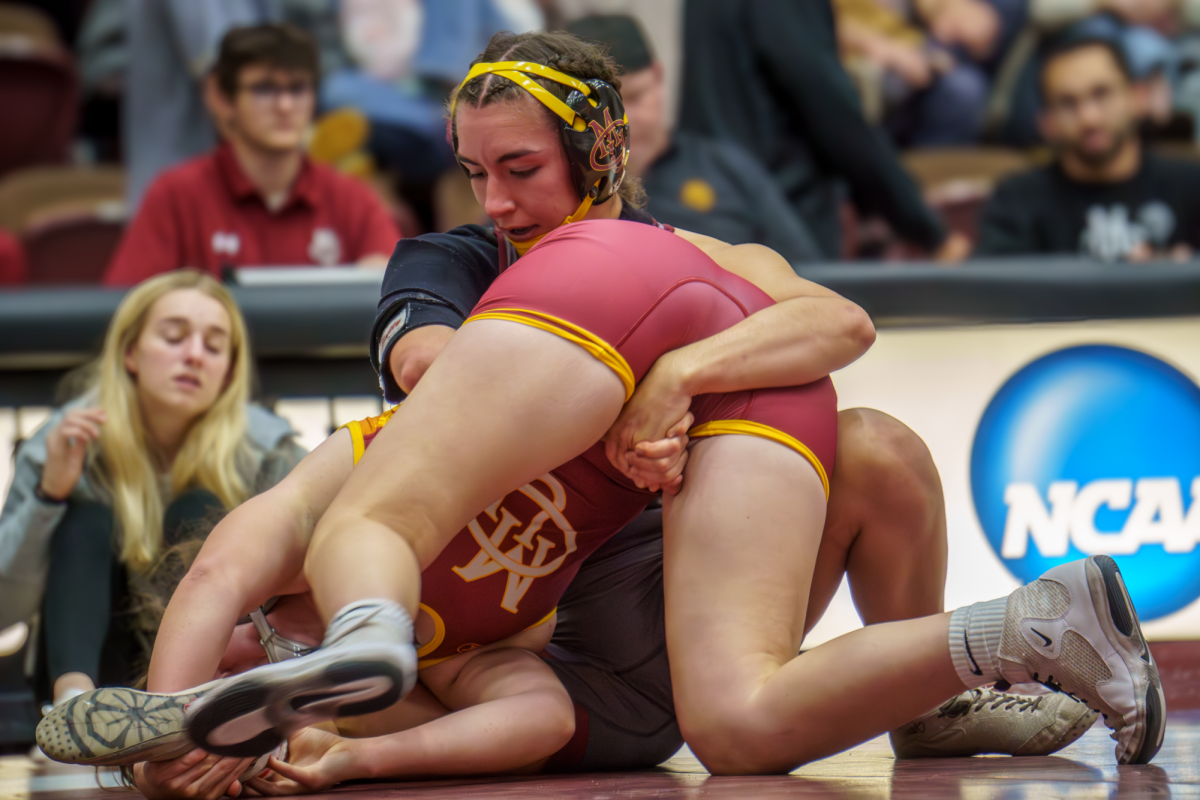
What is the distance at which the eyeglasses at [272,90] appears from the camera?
11.6ft

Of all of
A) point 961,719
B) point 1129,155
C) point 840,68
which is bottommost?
point 961,719

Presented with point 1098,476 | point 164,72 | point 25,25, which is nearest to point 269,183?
point 164,72

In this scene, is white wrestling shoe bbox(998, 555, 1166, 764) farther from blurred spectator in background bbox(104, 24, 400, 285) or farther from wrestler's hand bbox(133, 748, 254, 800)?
blurred spectator in background bbox(104, 24, 400, 285)

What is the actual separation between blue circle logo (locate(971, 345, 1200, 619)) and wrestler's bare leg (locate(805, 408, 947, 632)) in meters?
1.09

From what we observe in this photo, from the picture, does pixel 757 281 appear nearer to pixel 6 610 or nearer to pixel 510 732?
pixel 510 732

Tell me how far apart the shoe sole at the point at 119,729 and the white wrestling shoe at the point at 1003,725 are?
3.08 ft

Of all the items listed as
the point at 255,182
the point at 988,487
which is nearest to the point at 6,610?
the point at 255,182

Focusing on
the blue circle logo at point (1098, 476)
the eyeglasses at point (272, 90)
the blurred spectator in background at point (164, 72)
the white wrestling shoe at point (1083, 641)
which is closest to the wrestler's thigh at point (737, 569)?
the white wrestling shoe at point (1083, 641)

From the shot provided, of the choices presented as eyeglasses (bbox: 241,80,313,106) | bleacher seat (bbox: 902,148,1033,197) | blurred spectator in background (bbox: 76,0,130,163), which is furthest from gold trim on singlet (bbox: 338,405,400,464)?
bleacher seat (bbox: 902,148,1033,197)

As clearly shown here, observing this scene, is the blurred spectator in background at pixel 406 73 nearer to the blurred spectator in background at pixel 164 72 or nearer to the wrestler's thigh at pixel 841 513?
the blurred spectator in background at pixel 164 72

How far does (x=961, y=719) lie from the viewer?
171cm

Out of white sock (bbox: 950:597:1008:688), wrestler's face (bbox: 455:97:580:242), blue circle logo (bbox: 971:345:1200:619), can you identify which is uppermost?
wrestler's face (bbox: 455:97:580:242)

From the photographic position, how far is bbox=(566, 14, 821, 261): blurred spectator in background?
3.49 metres

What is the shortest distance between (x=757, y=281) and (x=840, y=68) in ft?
7.97
